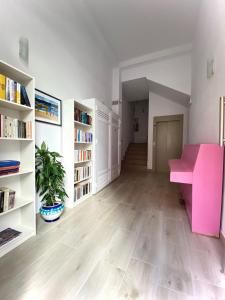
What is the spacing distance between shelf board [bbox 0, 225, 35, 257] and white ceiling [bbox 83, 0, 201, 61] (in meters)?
3.71

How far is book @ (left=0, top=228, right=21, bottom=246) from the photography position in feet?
4.16

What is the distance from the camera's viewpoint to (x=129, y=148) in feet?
21.5

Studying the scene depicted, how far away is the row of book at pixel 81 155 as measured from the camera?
223 cm

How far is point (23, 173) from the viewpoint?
4.49 ft

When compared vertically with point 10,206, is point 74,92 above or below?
above

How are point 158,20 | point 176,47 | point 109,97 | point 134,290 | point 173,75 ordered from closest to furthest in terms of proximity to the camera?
point 134,290, point 158,20, point 176,47, point 173,75, point 109,97

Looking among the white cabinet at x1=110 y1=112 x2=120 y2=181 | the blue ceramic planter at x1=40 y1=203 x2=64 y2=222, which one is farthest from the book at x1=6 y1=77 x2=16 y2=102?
the white cabinet at x1=110 y1=112 x2=120 y2=181

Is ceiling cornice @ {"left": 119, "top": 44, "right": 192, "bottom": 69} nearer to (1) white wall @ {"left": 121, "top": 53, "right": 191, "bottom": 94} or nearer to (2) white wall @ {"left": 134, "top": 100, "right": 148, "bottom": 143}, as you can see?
→ (1) white wall @ {"left": 121, "top": 53, "right": 191, "bottom": 94}

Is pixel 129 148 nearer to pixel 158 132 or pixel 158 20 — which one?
pixel 158 132

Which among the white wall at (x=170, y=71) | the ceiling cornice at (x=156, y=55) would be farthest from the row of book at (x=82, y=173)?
the ceiling cornice at (x=156, y=55)

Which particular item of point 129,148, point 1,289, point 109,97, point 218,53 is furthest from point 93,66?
point 129,148

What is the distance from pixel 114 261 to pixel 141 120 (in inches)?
274

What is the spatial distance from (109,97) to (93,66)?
1.05m

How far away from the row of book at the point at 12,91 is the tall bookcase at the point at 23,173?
0.21ft
